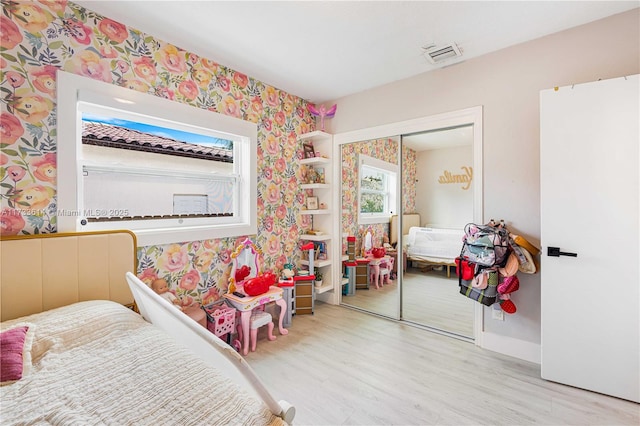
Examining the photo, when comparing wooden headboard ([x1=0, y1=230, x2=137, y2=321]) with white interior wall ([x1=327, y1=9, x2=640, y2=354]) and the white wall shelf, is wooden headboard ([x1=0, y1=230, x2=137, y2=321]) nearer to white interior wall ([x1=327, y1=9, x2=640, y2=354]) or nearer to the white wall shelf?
the white wall shelf

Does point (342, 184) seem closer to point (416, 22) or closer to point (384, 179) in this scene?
point (384, 179)

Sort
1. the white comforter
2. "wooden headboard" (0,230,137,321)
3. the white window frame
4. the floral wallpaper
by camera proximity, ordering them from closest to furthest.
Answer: the white comforter, "wooden headboard" (0,230,137,321), the white window frame, the floral wallpaper

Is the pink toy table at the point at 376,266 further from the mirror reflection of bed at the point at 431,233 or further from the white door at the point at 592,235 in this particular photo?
the white door at the point at 592,235

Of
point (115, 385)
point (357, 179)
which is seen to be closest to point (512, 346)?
point (357, 179)

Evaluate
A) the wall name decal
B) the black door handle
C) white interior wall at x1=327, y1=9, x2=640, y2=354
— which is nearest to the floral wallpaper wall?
the wall name decal

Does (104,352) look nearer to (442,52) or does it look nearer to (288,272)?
(288,272)

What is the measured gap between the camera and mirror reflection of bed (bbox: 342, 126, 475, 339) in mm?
2609

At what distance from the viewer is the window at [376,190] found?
121 inches

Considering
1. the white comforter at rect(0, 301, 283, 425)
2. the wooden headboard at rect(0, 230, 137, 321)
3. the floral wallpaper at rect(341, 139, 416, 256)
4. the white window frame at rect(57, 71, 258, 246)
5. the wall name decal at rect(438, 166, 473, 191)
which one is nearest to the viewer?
the white comforter at rect(0, 301, 283, 425)

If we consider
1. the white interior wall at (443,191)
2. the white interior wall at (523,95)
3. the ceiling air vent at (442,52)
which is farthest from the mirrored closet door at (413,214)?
the ceiling air vent at (442,52)

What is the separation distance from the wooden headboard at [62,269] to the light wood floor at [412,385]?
3.89 ft

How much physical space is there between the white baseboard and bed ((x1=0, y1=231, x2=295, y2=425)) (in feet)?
7.18

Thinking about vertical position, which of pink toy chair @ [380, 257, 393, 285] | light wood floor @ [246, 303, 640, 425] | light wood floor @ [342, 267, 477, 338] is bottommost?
light wood floor @ [246, 303, 640, 425]

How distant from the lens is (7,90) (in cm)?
160
